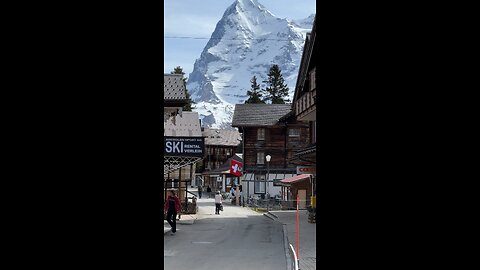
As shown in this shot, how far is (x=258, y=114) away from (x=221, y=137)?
148ft

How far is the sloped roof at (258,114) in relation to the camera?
192ft

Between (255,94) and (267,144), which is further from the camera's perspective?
(255,94)

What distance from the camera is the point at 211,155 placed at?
337 ft

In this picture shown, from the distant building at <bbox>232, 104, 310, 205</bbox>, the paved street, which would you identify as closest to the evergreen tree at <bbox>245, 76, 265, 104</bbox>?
the distant building at <bbox>232, 104, 310, 205</bbox>

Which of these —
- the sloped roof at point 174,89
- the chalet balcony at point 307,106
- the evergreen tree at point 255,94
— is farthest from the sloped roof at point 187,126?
the evergreen tree at point 255,94

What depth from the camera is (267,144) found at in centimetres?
5875

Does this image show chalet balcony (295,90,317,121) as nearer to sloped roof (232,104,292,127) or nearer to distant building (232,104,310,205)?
distant building (232,104,310,205)

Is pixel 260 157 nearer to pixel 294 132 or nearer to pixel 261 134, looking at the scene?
pixel 261 134

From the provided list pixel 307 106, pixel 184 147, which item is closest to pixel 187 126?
pixel 184 147
